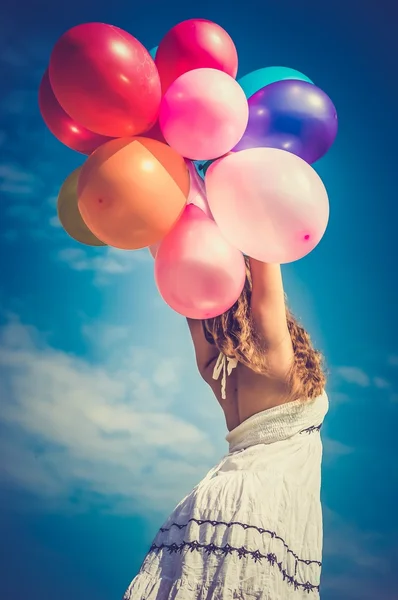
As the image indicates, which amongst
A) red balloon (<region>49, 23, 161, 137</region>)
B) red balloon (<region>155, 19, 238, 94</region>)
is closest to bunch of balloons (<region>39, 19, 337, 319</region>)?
red balloon (<region>49, 23, 161, 137</region>)

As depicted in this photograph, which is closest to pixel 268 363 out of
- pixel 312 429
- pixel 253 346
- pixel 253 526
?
pixel 253 346

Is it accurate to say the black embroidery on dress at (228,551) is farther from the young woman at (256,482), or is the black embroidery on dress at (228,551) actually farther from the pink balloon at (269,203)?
the pink balloon at (269,203)

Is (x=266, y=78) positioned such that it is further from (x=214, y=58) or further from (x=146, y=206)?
(x=146, y=206)

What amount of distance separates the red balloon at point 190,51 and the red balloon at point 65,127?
18cm

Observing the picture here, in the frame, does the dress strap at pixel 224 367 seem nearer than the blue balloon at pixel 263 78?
Yes

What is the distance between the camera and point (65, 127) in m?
1.08

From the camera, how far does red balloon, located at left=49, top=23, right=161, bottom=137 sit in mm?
895

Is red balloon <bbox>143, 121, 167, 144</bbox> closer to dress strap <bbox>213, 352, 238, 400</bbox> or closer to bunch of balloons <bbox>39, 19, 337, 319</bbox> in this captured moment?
bunch of balloons <bbox>39, 19, 337, 319</bbox>

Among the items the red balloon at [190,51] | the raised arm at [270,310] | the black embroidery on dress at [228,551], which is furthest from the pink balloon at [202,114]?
the black embroidery on dress at [228,551]

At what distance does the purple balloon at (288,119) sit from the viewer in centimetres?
106

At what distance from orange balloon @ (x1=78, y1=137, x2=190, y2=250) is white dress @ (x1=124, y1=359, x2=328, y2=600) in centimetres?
39

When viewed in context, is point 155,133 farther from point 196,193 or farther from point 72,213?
point 72,213

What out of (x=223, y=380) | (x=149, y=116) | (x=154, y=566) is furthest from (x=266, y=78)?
(x=154, y=566)

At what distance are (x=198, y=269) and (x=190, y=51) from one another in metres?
0.46
